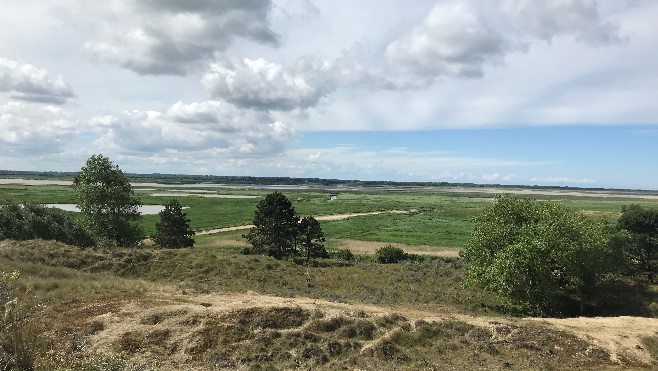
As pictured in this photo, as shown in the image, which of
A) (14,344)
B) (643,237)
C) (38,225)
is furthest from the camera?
(643,237)

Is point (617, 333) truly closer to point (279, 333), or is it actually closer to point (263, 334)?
point (279, 333)

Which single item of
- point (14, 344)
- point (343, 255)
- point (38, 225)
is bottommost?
point (343, 255)

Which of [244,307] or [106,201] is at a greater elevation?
[106,201]

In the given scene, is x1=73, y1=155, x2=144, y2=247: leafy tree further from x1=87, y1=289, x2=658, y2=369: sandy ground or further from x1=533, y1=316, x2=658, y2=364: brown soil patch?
x1=533, y1=316, x2=658, y2=364: brown soil patch

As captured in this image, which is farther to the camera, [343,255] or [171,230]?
[343,255]

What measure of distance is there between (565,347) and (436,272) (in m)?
30.4

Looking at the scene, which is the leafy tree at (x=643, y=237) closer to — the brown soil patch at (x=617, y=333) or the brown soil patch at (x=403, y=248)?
the brown soil patch at (x=403, y=248)

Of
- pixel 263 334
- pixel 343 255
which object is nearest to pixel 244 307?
pixel 263 334

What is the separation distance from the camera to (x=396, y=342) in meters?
23.2

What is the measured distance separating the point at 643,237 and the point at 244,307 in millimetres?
54214

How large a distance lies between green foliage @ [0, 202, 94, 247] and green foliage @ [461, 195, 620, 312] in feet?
156

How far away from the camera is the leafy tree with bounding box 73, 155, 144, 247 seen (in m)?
54.3

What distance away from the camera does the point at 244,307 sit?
24797 millimetres

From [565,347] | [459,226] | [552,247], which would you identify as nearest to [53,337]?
[565,347]
